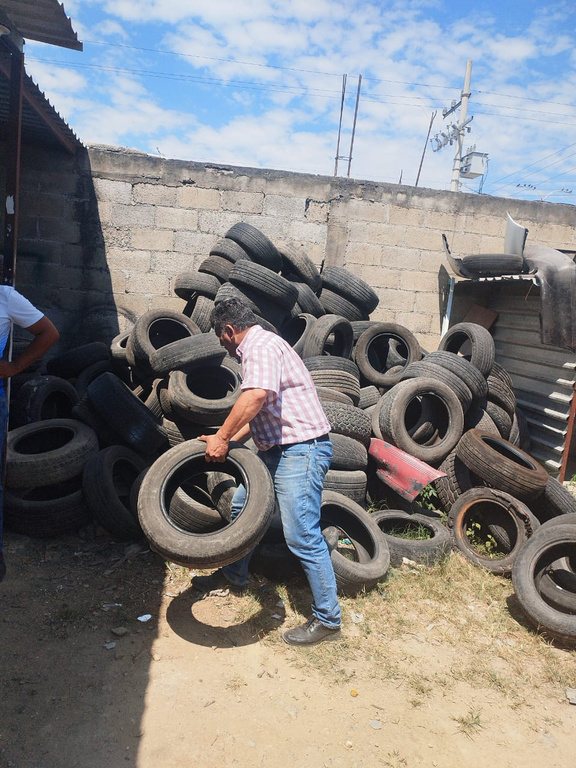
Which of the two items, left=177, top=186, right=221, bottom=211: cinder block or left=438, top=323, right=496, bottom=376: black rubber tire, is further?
left=177, top=186, right=221, bottom=211: cinder block

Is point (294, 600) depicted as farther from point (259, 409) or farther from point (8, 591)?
point (8, 591)

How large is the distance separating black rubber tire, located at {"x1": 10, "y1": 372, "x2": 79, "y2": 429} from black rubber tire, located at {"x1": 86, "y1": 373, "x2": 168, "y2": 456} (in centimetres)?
72

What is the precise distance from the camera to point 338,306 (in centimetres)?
766

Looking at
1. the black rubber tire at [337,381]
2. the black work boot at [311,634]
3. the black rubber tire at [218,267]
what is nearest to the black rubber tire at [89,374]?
the black rubber tire at [218,267]

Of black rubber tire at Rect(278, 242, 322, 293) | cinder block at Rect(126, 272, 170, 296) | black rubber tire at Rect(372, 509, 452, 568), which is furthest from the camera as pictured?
cinder block at Rect(126, 272, 170, 296)

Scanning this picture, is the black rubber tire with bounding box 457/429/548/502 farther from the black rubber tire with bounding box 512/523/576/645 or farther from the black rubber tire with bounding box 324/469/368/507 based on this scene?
the black rubber tire with bounding box 324/469/368/507

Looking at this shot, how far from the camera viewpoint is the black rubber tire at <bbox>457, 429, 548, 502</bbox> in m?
4.82

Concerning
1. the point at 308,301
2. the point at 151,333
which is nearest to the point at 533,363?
the point at 308,301

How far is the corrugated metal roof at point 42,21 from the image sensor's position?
14.3 ft

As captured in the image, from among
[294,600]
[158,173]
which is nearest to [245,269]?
[158,173]

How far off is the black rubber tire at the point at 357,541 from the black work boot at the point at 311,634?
0.43 metres

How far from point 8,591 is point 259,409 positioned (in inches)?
92.7

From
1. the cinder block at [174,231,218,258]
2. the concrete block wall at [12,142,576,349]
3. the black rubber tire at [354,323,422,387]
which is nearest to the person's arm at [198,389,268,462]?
the black rubber tire at [354,323,422,387]

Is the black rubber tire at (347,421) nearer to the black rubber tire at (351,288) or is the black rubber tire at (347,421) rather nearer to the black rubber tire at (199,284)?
the black rubber tire at (199,284)
